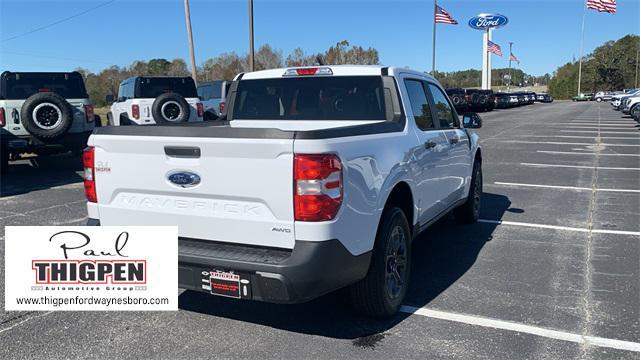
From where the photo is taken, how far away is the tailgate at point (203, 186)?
3037 mm

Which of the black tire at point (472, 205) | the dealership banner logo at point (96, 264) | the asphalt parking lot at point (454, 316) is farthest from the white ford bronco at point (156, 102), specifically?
the dealership banner logo at point (96, 264)

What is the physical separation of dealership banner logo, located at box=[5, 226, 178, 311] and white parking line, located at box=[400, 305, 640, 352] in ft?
6.12

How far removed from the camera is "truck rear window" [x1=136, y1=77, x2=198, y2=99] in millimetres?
14242

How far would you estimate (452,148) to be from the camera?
5383 millimetres

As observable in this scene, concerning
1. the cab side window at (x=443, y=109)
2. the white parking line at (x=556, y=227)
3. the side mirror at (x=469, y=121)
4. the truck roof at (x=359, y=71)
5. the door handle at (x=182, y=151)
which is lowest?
the white parking line at (x=556, y=227)

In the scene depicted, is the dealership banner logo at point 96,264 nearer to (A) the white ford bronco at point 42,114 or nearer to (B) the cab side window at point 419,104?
(B) the cab side window at point 419,104

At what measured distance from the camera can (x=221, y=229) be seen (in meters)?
3.24

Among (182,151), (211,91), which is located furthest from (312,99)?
(211,91)

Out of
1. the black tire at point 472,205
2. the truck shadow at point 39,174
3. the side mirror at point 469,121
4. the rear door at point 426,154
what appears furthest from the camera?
the truck shadow at point 39,174

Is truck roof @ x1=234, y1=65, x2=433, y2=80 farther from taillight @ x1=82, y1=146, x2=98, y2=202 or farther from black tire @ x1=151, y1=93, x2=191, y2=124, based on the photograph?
black tire @ x1=151, y1=93, x2=191, y2=124

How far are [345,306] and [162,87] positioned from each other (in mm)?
11881

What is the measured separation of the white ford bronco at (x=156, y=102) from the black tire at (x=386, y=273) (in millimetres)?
10108

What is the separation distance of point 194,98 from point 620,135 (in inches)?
594

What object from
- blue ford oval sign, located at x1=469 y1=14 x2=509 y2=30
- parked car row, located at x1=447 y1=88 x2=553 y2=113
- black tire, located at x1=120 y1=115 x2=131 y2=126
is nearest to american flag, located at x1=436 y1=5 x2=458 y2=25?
parked car row, located at x1=447 y1=88 x2=553 y2=113
